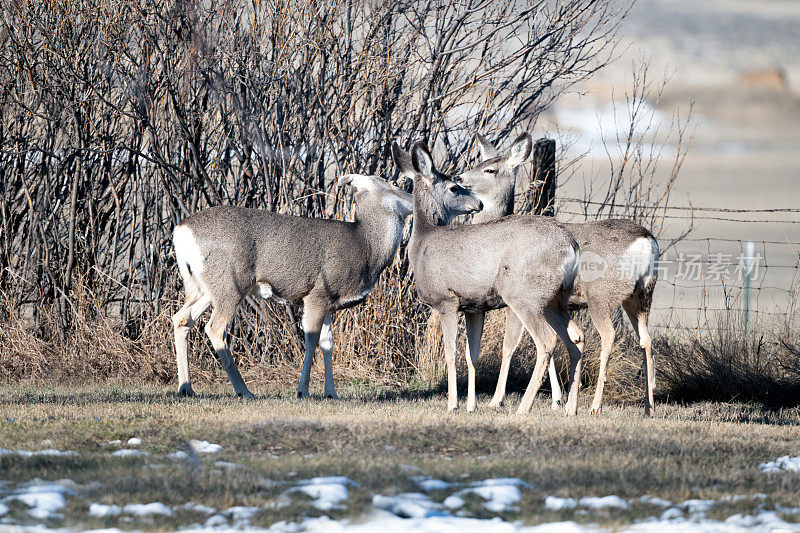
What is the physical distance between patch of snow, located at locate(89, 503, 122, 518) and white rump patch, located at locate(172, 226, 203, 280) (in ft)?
13.7

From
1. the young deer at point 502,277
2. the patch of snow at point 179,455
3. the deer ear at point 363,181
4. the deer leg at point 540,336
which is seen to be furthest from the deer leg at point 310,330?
the patch of snow at point 179,455

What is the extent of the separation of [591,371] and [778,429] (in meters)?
3.09

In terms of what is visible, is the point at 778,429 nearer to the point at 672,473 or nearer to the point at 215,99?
the point at 672,473

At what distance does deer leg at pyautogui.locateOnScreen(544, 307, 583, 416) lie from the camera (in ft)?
23.3

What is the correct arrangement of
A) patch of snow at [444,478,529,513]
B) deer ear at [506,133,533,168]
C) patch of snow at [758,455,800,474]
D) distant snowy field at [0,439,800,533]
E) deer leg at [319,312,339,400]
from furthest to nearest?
deer ear at [506,133,533,168]
deer leg at [319,312,339,400]
patch of snow at [758,455,800,474]
patch of snow at [444,478,529,513]
distant snowy field at [0,439,800,533]

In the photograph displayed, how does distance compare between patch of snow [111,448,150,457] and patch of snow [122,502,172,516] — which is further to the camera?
patch of snow [111,448,150,457]

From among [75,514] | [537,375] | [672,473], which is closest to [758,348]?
[537,375]

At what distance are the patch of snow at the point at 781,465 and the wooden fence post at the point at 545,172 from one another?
5.81 m

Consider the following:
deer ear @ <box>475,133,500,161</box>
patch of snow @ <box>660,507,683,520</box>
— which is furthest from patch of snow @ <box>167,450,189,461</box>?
deer ear @ <box>475,133,500,161</box>

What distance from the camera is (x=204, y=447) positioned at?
536 centimetres

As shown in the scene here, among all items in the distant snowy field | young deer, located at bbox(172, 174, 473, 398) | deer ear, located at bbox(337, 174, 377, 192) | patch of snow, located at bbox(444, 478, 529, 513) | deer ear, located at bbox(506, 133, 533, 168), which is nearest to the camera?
the distant snowy field

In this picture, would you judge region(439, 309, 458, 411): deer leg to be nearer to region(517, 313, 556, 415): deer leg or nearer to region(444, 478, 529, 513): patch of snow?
region(517, 313, 556, 415): deer leg

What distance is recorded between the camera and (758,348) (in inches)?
369

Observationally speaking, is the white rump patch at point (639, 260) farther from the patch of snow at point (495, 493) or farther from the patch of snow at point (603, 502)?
the patch of snow at point (603, 502)
